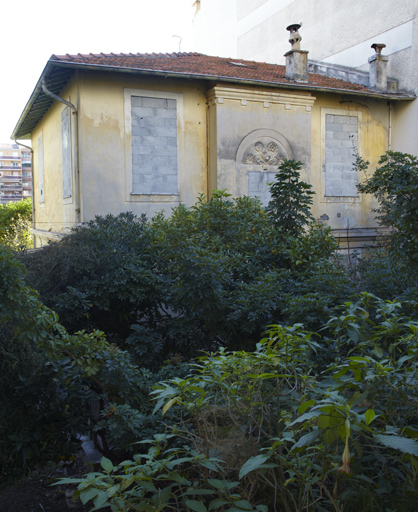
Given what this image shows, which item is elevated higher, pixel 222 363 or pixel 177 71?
pixel 177 71

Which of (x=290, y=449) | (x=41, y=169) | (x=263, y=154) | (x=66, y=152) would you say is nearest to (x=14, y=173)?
(x=41, y=169)

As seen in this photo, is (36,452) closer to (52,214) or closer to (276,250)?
(276,250)

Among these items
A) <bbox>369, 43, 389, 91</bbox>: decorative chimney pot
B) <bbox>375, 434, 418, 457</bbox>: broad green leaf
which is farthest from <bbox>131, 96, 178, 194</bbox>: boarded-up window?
<bbox>375, 434, 418, 457</bbox>: broad green leaf

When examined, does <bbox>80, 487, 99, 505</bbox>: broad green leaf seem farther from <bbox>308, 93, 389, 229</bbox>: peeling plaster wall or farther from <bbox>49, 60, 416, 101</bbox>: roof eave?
<bbox>308, 93, 389, 229</bbox>: peeling plaster wall

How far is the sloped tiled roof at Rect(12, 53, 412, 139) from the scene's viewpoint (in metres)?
10.6

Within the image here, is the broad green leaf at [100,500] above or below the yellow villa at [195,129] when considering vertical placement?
below

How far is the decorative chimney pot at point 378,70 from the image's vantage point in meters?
14.2

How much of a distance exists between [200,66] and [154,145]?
278 cm

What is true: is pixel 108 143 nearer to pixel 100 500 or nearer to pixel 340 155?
pixel 340 155

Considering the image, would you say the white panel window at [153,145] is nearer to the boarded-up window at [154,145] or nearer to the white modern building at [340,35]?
the boarded-up window at [154,145]

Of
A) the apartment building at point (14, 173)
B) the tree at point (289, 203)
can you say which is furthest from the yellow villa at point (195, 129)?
the apartment building at point (14, 173)

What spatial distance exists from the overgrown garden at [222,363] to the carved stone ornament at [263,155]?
14.1 ft

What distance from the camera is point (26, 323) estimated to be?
3.63m

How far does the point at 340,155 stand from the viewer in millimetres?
13836
